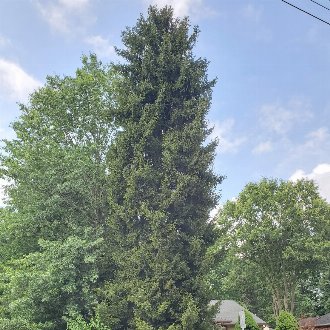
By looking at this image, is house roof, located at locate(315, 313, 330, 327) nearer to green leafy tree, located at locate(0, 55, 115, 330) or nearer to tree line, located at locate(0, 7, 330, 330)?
tree line, located at locate(0, 7, 330, 330)

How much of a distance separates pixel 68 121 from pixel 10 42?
13.4 feet

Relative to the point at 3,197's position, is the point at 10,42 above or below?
above

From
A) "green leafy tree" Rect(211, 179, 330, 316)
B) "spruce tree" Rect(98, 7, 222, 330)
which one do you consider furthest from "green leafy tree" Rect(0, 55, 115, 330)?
"green leafy tree" Rect(211, 179, 330, 316)

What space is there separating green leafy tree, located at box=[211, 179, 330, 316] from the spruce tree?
15.0m

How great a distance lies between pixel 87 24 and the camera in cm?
1482

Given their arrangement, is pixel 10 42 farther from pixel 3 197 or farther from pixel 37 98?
pixel 3 197

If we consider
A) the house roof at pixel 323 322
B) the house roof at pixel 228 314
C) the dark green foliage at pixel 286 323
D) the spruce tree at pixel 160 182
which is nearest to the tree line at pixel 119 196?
the spruce tree at pixel 160 182

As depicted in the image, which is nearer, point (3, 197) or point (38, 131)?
point (38, 131)

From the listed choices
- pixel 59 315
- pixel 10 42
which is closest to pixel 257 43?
pixel 10 42

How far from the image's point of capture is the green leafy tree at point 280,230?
2873 centimetres

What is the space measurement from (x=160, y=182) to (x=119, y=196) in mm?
1554

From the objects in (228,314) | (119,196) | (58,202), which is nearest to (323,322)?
(228,314)

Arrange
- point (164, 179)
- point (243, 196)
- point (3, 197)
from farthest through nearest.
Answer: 1. point (243, 196)
2. point (3, 197)
3. point (164, 179)

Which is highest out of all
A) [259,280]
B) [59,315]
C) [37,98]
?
[37,98]
